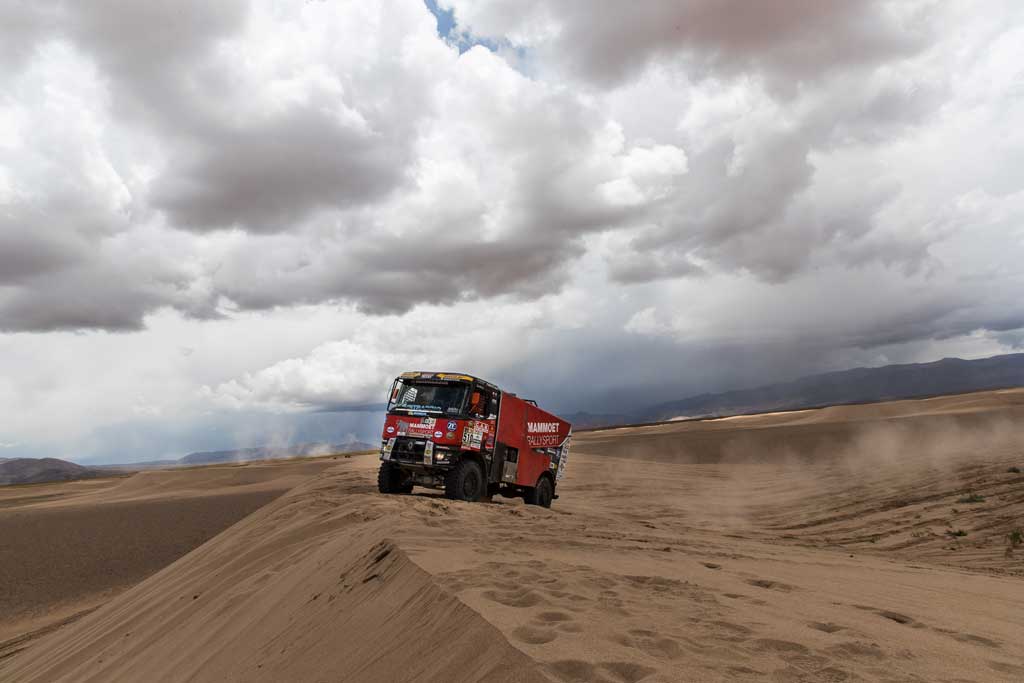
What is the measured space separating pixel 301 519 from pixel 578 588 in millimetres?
6336

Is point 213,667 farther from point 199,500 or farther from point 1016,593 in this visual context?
point 199,500

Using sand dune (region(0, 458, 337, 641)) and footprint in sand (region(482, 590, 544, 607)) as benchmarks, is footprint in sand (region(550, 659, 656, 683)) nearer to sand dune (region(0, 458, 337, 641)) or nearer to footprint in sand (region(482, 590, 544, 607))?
footprint in sand (region(482, 590, 544, 607))

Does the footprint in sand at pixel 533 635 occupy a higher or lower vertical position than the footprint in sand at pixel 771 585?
higher

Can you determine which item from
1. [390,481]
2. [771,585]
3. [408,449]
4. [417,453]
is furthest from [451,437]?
[771,585]

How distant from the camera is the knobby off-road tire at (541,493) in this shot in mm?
14484

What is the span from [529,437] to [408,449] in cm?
324

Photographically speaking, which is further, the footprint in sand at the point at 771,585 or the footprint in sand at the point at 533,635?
the footprint in sand at the point at 771,585

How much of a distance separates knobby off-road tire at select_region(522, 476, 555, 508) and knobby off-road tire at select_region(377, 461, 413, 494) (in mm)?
2970

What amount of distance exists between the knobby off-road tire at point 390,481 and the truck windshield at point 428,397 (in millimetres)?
1308

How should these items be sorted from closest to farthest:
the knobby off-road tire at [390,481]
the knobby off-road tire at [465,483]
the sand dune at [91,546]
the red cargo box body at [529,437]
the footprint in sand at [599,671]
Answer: the footprint in sand at [599,671] < the knobby off-road tire at [465,483] < the knobby off-road tire at [390,481] < the sand dune at [91,546] < the red cargo box body at [529,437]

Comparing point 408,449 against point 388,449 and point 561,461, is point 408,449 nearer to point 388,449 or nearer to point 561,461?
point 388,449

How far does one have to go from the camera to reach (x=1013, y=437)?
→ 20.7 meters

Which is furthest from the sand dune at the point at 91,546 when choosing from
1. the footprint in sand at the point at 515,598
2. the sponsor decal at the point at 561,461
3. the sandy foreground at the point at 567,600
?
the footprint in sand at the point at 515,598

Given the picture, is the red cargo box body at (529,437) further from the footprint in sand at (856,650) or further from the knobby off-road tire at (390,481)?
the footprint in sand at (856,650)
